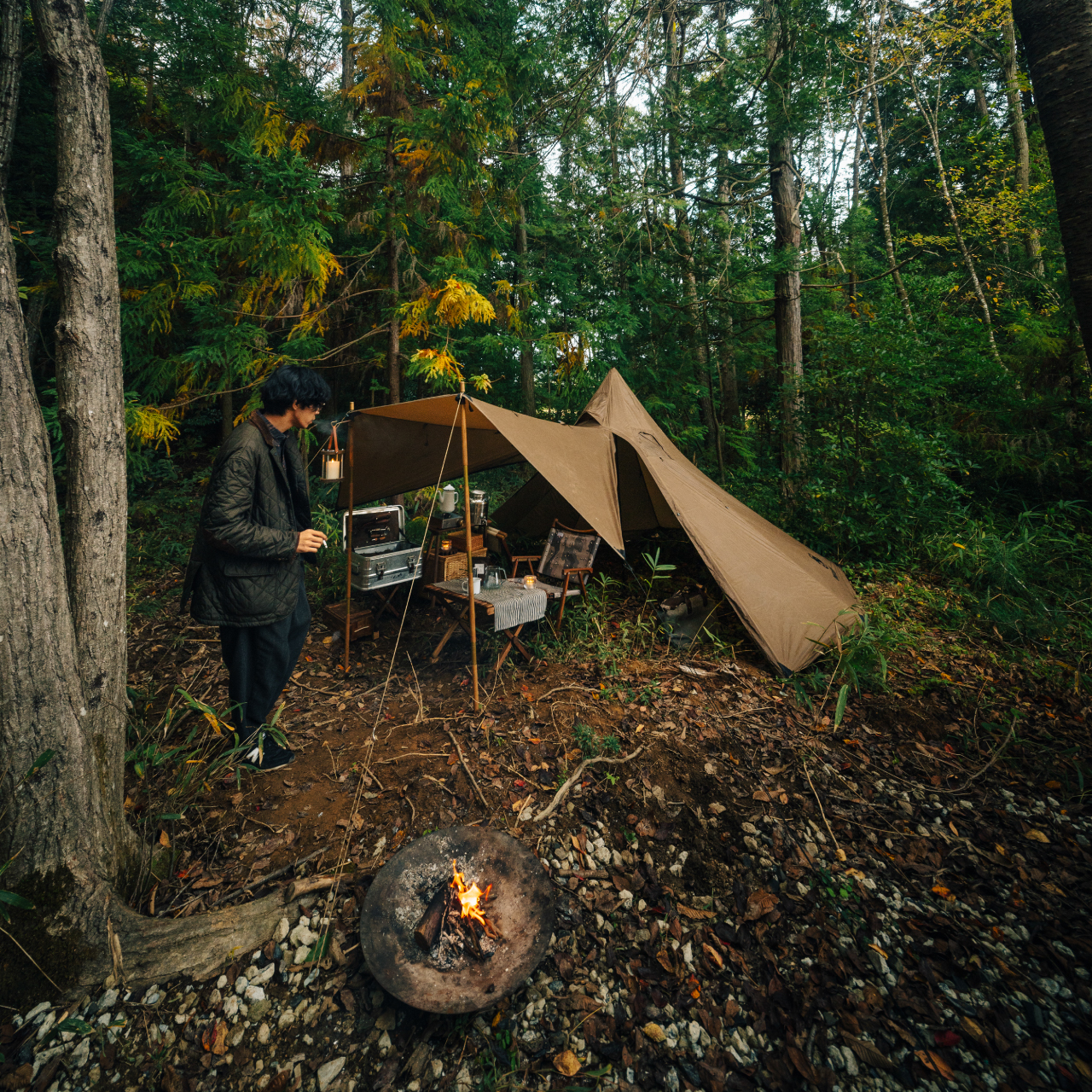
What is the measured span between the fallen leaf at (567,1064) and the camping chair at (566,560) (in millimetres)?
2696

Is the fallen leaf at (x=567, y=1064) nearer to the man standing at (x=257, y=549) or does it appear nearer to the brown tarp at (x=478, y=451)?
the man standing at (x=257, y=549)

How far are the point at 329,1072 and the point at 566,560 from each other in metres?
3.23

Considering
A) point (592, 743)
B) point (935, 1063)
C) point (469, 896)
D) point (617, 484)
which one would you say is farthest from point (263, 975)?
point (617, 484)

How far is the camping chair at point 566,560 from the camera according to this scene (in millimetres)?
4145

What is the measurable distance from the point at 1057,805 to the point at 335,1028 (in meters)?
3.13

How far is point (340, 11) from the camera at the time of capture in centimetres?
797

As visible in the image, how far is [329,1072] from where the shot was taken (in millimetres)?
1416

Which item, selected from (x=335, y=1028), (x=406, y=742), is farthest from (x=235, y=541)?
(x=335, y=1028)

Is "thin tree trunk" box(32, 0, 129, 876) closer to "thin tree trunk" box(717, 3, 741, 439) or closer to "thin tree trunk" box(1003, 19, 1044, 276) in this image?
"thin tree trunk" box(717, 3, 741, 439)

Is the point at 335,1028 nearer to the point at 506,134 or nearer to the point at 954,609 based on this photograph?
the point at 954,609

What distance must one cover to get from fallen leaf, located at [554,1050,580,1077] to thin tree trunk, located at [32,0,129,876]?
1542mm

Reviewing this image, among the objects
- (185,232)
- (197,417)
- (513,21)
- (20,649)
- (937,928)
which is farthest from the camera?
(197,417)

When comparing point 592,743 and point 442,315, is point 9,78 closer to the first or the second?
point 442,315

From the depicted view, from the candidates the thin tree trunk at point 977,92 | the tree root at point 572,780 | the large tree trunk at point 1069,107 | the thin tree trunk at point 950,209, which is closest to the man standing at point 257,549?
the tree root at point 572,780
